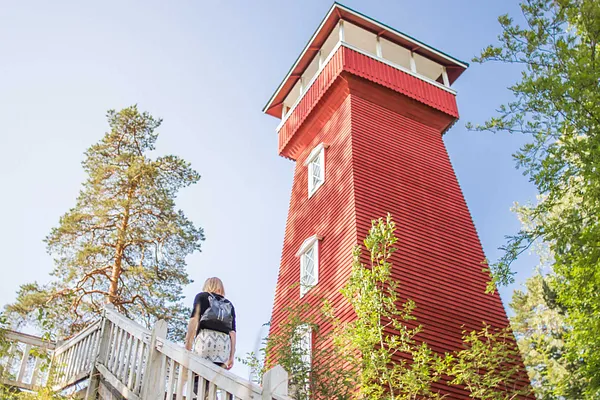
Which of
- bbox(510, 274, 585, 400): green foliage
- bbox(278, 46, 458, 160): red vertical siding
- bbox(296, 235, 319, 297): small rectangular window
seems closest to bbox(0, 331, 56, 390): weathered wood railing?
bbox(296, 235, 319, 297): small rectangular window

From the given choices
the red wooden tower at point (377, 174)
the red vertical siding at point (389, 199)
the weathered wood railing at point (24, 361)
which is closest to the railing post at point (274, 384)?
the weathered wood railing at point (24, 361)

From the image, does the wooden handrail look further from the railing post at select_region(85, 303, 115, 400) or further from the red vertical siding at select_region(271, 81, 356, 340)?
the red vertical siding at select_region(271, 81, 356, 340)

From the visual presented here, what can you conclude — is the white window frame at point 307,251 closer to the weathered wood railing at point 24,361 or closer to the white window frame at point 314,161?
the white window frame at point 314,161

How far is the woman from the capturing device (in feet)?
19.4

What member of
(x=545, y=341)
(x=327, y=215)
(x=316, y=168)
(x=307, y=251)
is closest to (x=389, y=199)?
(x=327, y=215)

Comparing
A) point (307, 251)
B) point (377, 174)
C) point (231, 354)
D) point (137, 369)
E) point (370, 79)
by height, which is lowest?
point (137, 369)

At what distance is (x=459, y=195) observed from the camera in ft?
48.2

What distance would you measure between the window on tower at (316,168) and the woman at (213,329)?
28.7ft

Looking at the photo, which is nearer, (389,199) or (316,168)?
(389,199)

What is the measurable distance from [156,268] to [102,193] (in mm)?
3002

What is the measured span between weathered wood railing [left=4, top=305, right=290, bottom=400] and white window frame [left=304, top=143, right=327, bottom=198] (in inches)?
312

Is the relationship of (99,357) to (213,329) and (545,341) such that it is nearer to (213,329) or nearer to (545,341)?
(213,329)

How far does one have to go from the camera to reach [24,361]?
26.1 feet

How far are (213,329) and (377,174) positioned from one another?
836 cm
